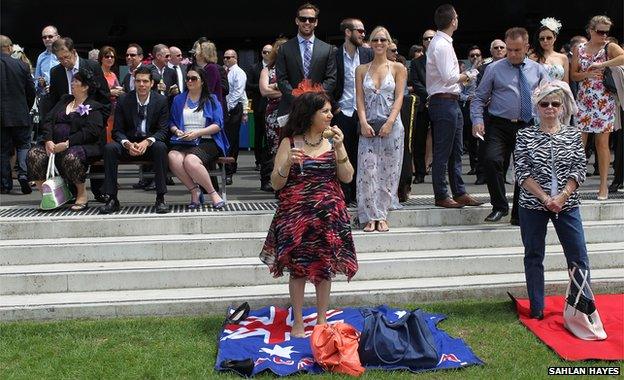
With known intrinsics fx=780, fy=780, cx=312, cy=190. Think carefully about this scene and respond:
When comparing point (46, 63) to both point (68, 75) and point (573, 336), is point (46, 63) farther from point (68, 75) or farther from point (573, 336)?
point (573, 336)

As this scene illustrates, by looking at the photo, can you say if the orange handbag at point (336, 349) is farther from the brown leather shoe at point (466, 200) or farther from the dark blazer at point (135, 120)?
the dark blazer at point (135, 120)

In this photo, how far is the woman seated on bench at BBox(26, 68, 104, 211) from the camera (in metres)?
7.73

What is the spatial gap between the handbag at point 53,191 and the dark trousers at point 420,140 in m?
4.44

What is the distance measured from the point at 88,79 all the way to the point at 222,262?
2666 millimetres

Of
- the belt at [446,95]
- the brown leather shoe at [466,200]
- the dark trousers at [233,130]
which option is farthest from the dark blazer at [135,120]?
the brown leather shoe at [466,200]

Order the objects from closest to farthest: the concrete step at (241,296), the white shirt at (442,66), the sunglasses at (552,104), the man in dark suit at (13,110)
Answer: the sunglasses at (552,104) → the concrete step at (241,296) → the white shirt at (442,66) → the man in dark suit at (13,110)

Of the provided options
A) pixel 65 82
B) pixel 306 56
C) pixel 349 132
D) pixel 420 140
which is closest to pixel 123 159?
pixel 65 82

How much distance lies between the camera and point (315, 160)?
5465 millimetres

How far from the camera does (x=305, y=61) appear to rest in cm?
771

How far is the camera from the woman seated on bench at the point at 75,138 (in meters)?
7.73

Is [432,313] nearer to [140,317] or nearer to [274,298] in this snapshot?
[274,298]

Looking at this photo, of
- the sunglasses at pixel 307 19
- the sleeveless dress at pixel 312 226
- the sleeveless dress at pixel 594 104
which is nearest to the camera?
the sleeveless dress at pixel 312 226

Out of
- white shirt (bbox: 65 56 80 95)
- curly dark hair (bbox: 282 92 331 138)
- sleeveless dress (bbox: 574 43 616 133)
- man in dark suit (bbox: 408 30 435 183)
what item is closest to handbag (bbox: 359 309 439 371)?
curly dark hair (bbox: 282 92 331 138)

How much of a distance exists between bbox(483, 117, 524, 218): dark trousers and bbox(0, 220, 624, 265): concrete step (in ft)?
0.89
